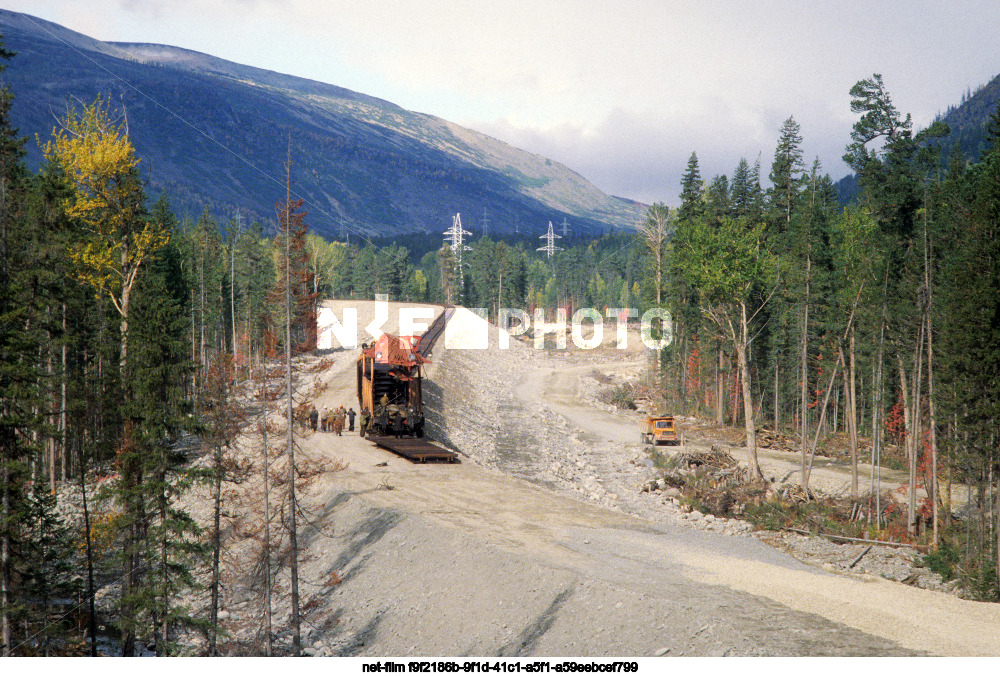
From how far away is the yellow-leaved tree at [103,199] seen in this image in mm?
28844

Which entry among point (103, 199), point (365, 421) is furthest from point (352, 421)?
point (103, 199)

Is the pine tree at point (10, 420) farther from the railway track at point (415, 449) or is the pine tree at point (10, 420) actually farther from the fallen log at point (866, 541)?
the fallen log at point (866, 541)

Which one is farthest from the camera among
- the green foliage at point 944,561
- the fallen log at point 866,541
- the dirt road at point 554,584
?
the fallen log at point 866,541

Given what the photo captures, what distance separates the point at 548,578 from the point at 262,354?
1383 centimetres

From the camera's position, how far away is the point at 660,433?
164 feet

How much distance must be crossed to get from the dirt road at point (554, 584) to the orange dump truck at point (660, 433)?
12.8 m

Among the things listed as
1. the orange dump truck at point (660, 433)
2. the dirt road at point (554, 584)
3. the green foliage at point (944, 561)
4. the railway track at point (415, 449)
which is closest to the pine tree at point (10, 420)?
the dirt road at point (554, 584)

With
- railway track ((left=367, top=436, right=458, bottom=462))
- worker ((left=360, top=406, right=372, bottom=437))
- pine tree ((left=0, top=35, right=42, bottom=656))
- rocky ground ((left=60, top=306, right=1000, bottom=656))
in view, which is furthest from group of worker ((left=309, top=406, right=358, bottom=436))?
pine tree ((left=0, top=35, right=42, bottom=656))

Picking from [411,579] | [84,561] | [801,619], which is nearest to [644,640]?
[801,619]

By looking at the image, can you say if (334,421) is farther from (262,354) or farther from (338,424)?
(262,354)

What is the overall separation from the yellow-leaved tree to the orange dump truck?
34.1 meters

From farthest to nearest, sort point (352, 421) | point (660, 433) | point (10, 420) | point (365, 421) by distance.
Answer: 1. point (660, 433)
2. point (352, 421)
3. point (365, 421)
4. point (10, 420)

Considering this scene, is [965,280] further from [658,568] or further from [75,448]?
[75,448]

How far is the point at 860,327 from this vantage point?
37312mm
